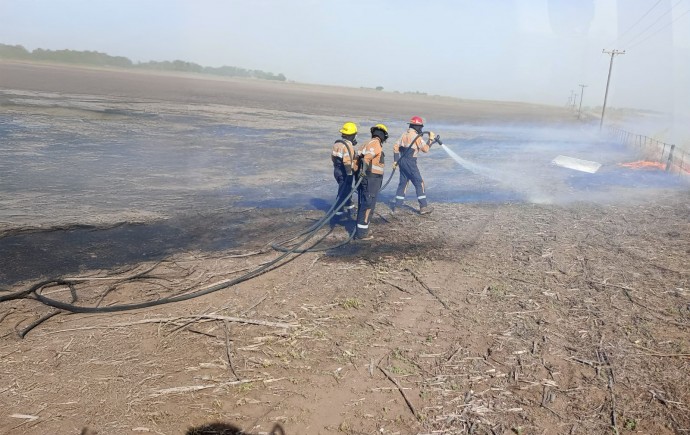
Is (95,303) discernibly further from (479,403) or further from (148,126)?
(148,126)

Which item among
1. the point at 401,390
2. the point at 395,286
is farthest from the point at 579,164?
the point at 401,390

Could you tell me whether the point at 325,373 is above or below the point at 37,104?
below

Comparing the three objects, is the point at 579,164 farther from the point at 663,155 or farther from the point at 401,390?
the point at 401,390

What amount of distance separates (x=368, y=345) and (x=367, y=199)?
377 centimetres

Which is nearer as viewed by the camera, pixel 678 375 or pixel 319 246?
pixel 678 375

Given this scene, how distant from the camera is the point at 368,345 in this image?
4.83 meters

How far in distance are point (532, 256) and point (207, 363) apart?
545 centimetres

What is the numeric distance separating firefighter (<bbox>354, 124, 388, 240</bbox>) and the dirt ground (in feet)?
1.97

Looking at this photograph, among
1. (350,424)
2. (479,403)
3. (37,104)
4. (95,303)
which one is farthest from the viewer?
(37,104)

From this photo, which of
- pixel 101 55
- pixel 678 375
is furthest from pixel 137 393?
pixel 101 55

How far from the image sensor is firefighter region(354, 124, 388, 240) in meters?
8.07

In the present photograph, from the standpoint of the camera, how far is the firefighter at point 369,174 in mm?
8070

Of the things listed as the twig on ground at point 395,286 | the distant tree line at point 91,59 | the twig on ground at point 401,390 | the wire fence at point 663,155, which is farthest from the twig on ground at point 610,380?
the distant tree line at point 91,59

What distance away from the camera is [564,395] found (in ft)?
13.5
